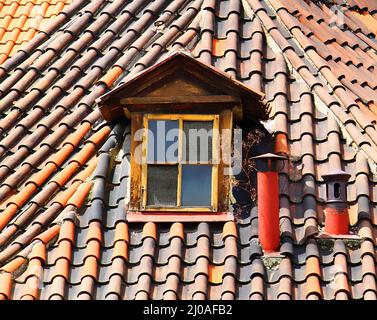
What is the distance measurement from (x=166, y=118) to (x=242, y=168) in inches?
33.3

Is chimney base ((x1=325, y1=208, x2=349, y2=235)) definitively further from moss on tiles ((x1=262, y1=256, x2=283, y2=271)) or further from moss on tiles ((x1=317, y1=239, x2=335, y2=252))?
moss on tiles ((x1=262, y1=256, x2=283, y2=271))

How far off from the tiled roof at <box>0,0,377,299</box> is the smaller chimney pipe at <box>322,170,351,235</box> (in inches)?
5.1

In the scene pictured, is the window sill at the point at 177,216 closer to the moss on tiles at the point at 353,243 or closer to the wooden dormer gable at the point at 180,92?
the wooden dormer gable at the point at 180,92

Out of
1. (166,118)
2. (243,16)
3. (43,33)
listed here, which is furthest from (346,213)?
(43,33)

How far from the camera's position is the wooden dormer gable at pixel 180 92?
1209cm

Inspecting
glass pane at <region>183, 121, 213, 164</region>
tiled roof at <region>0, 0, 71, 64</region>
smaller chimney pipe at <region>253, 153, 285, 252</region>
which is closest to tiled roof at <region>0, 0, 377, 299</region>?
smaller chimney pipe at <region>253, 153, 285, 252</region>

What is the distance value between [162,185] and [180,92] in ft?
2.89

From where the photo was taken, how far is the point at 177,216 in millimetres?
11914

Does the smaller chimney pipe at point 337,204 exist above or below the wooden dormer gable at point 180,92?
below

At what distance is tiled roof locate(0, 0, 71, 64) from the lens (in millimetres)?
15377

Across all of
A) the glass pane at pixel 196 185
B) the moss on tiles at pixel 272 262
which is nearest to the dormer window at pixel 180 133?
the glass pane at pixel 196 185

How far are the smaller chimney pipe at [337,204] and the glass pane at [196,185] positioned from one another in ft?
3.57

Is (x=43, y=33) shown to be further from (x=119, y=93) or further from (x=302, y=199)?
(x=302, y=199)

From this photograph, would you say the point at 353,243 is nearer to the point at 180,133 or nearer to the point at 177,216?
the point at 177,216
